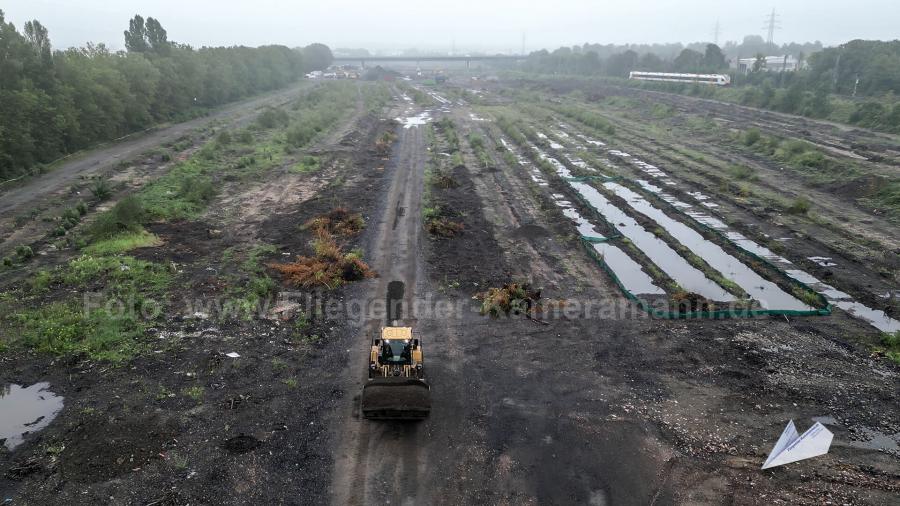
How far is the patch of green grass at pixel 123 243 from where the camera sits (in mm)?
22500

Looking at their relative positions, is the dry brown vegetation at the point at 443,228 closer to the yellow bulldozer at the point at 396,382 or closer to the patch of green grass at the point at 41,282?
the yellow bulldozer at the point at 396,382

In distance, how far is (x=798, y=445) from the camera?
1220 centimetres

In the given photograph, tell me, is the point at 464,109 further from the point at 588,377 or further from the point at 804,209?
the point at 588,377

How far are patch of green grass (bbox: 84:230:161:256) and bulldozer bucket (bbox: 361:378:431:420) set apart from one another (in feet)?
51.4

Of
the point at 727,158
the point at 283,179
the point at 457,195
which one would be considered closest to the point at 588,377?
the point at 457,195

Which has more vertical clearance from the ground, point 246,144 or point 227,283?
point 246,144

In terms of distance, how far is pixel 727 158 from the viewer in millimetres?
41812

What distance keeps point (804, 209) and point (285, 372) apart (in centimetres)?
2729

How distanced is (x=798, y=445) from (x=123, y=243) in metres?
24.8

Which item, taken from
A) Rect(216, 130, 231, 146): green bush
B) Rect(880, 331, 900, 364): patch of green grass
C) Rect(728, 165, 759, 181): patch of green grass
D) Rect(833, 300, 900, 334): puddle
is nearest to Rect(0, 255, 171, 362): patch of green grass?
Rect(880, 331, 900, 364): patch of green grass

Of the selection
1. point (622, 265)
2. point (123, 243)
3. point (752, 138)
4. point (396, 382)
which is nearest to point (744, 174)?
point (752, 138)

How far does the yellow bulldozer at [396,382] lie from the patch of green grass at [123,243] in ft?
47.1

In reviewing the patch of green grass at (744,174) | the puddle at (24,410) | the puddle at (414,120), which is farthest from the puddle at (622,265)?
the puddle at (414,120)

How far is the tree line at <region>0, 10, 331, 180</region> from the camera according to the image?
113 ft
